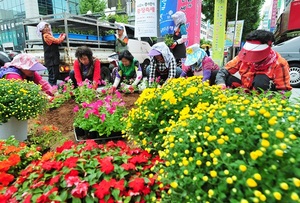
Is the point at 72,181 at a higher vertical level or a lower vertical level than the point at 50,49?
Result: lower

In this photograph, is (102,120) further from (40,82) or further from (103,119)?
(40,82)

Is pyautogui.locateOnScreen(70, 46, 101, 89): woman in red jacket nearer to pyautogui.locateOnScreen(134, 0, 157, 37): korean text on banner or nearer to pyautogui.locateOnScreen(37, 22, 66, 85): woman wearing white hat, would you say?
pyautogui.locateOnScreen(134, 0, 157, 37): korean text on banner

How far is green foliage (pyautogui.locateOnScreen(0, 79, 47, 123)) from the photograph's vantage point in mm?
2170

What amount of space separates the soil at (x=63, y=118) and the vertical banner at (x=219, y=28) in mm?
5259

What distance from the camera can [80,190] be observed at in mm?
1091

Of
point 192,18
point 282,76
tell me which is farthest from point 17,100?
point 192,18

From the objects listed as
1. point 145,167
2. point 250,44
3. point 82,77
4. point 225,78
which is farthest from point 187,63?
point 145,167

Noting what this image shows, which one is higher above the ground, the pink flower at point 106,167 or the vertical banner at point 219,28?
the vertical banner at point 219,28

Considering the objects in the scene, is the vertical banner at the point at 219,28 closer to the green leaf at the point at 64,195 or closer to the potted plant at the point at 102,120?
the potted plant at the point at 102,120

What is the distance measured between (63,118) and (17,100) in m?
1.10

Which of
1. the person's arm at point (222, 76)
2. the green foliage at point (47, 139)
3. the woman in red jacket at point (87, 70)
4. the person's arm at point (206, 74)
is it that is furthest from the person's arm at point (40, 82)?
the person's arm at point (222, 76)

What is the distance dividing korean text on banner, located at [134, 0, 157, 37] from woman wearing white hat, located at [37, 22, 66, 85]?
2.73 metres

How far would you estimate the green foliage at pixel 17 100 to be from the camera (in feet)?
→ 7.12

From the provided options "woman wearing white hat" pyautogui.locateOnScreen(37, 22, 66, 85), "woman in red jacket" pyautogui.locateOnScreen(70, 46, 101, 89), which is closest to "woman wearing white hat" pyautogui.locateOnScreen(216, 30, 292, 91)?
"woman in red jacket" pyautogui.locateOnScreen(70, 46, 101, 89)
